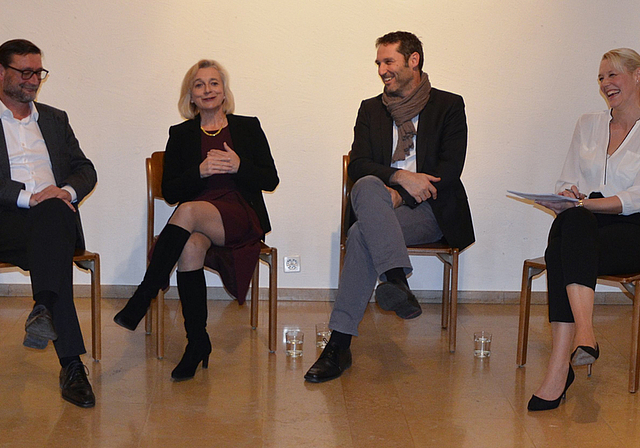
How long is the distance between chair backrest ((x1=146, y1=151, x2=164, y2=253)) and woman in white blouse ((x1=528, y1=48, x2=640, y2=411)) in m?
1.68

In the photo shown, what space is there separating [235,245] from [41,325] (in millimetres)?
866

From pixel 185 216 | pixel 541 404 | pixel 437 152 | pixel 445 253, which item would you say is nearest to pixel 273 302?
pixel 185 216

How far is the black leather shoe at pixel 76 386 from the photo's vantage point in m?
2.48

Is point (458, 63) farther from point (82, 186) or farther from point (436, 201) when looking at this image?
point (82, 186)

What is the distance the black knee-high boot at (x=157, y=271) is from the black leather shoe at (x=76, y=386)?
0.71ft

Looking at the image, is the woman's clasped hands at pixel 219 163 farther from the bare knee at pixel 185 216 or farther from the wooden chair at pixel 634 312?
the wooden chair at pixel 634 312

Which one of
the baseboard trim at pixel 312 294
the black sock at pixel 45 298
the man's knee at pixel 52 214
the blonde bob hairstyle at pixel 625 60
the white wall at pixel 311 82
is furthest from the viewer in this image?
the baseboard trim at pixel 312 294

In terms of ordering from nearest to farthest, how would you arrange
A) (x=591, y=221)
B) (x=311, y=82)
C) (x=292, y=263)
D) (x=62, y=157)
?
(x=591, y=221) < (x=62, y=157) < (x=311, y=82) < (x=292, y=263)

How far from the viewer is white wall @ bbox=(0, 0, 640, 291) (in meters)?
3.75

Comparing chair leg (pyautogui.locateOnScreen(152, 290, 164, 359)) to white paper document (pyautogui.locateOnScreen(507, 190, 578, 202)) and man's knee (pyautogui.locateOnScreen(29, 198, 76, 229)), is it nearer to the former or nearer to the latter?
man's knee (pyautogui.locateOnScreen(29, 198, 76, 229))

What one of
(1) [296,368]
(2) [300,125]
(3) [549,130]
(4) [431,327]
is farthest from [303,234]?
(3) [549,130]

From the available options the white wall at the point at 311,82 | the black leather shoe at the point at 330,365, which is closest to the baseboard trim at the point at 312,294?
the white wall at the point at 311,82

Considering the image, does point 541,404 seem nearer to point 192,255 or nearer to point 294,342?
point 294,342

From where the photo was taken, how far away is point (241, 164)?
3088mm
